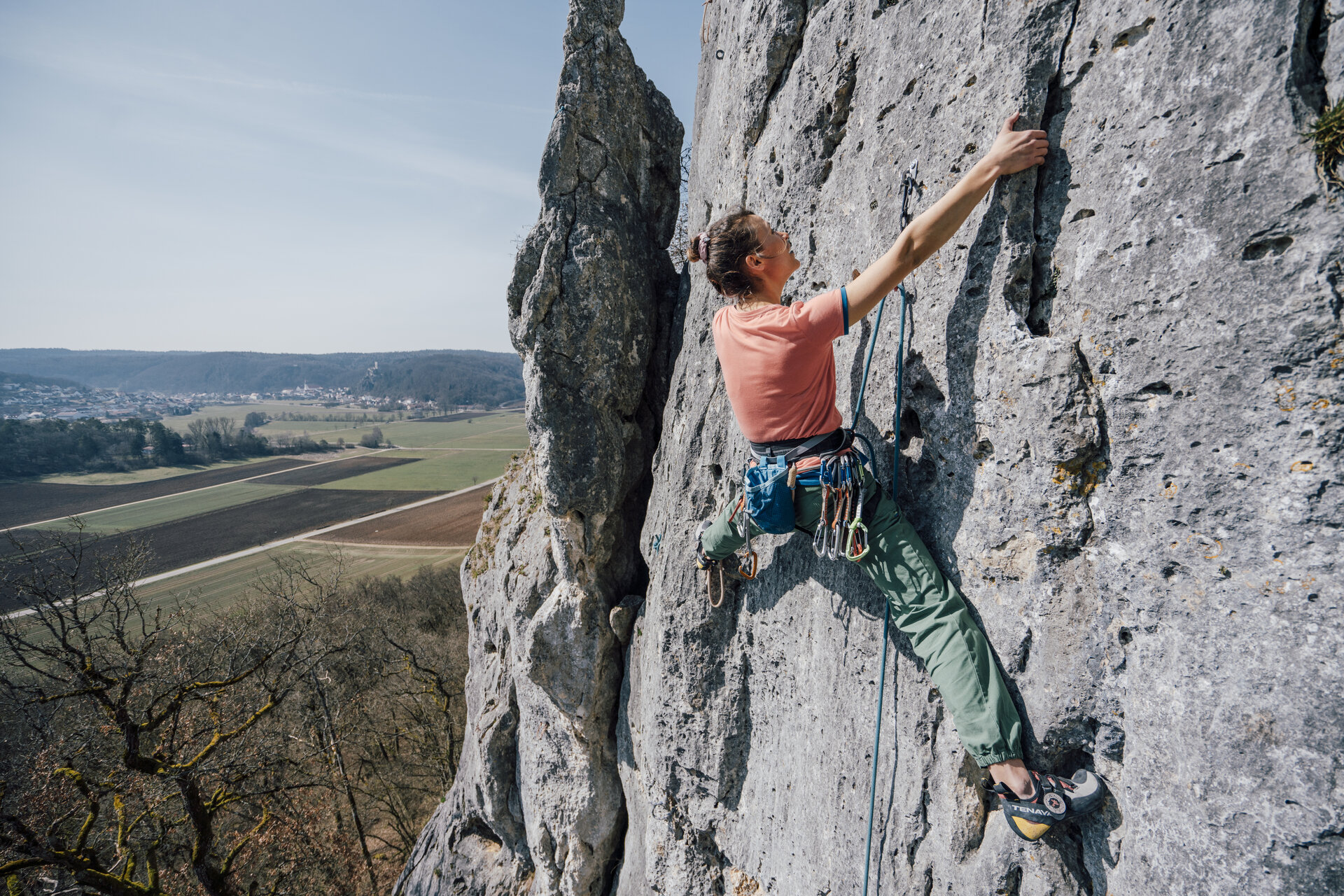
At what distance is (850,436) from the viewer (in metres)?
3.39

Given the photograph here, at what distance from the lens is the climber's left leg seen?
107 inches

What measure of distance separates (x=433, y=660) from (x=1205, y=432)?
2280 centimetres

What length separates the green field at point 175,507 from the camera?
51781 millimetres

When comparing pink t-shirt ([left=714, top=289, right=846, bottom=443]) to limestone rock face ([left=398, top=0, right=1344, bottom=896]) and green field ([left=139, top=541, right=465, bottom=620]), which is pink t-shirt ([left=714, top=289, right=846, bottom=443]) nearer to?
limestone rock face ([left=398, top=0, right=1344, bottom=896])

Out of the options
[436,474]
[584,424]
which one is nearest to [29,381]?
[436,474]

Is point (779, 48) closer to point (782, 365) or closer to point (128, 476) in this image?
point (782, 365)

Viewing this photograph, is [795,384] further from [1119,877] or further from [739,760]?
[739,760]

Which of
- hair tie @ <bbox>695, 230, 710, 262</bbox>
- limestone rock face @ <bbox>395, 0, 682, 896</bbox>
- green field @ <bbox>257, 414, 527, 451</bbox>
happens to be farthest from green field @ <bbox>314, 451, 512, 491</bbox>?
hair tie @ <bbox>695, 230, 710, 262</bbox>

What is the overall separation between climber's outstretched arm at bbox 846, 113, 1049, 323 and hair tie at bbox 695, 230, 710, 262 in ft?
3.08

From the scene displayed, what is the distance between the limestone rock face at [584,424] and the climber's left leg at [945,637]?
12.4ft

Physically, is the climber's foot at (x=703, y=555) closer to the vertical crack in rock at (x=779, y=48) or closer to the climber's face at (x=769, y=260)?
the climber's face at (x=769, y=260)

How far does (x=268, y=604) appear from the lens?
2169 centimetres

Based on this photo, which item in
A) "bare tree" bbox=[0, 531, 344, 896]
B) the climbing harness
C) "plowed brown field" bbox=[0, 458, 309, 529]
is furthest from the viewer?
"plowed brown field" bbox=[0, 458, 309, 529]

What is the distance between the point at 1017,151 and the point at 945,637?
2.44 m
